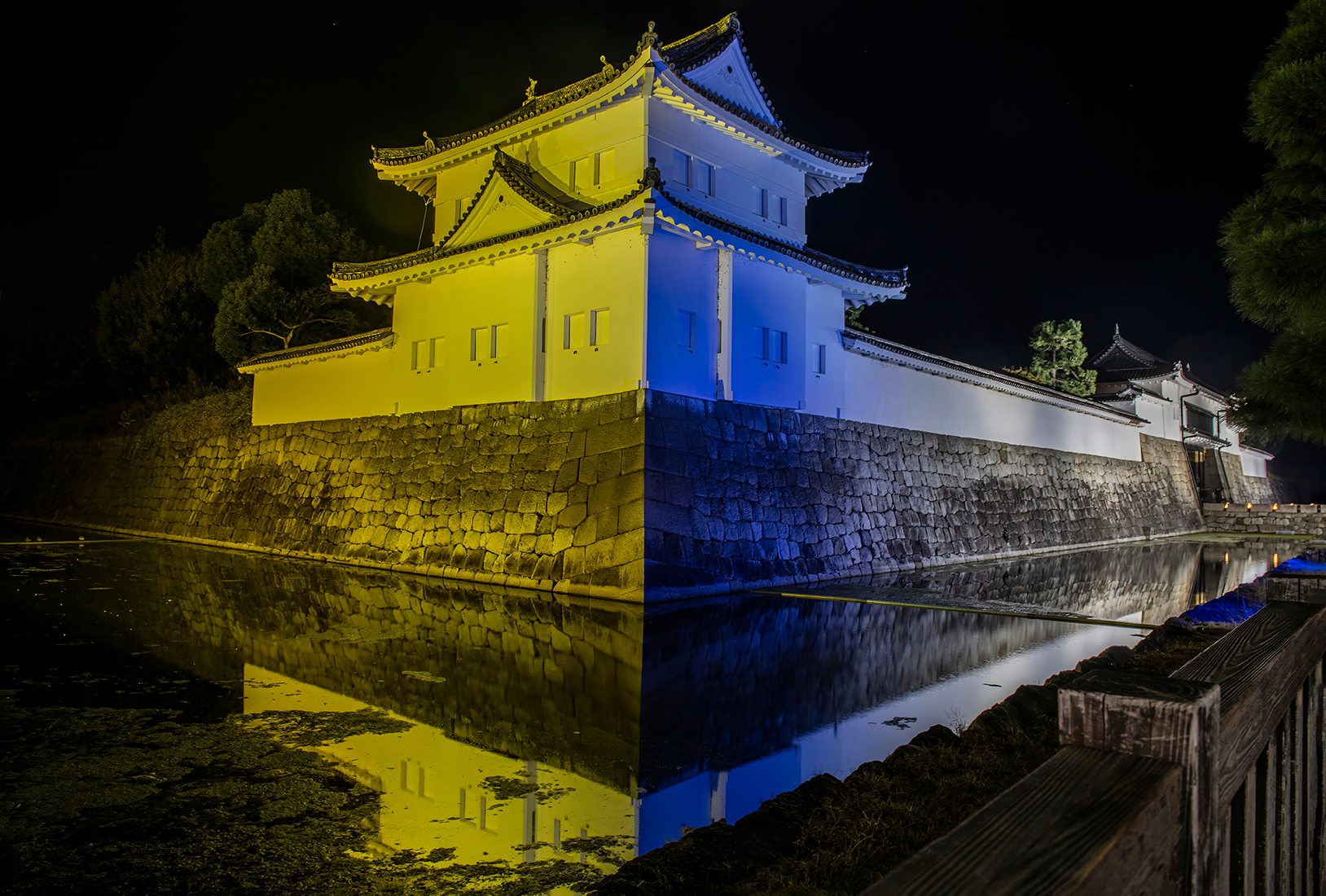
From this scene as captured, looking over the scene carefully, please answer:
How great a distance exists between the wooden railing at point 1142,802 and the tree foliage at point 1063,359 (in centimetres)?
3194

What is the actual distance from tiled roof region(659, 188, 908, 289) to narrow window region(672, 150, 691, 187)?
2.86 ft

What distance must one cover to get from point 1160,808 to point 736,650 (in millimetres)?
6449

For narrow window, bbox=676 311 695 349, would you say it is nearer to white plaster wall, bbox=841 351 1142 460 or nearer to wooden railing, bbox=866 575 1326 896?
white plaster wall, bbox=841 351 1142 460

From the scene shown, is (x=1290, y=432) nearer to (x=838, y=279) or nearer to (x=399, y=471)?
(x=838, y=279)

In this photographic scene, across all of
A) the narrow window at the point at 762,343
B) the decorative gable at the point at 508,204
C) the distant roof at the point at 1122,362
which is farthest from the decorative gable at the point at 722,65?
the distant roof at the point at 1122,362

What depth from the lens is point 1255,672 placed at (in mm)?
1582

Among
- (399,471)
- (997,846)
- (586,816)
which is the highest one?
(399,471)

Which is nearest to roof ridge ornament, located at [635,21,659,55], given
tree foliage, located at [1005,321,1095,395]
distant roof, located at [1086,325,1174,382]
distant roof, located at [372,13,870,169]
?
distant roof, located at [372,13,870,169]

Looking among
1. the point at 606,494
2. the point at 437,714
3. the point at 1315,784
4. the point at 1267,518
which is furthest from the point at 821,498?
the point at 1267,518

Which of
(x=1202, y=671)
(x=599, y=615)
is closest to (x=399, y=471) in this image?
(x=599, y=615)

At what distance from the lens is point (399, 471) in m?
14.6

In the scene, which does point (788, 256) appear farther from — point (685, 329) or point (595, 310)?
point (595, 310)

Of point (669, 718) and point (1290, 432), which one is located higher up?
point (1290, 432)

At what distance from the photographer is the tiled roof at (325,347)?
51.9 ft
